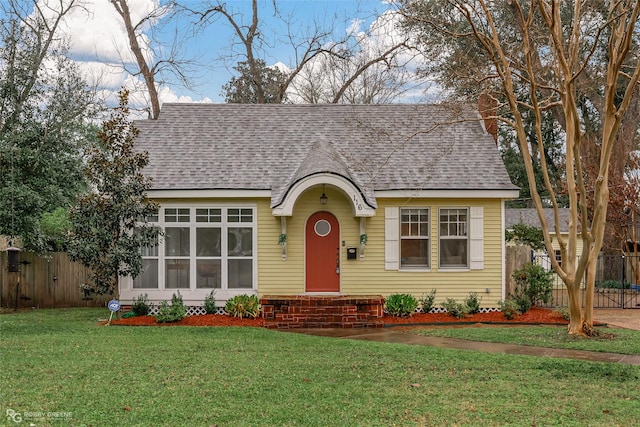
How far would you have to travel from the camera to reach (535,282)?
15.5m

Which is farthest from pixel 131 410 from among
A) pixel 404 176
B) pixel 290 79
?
pixel 290 79

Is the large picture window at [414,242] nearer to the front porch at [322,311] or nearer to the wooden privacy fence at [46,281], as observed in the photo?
the front porch at [322,311]

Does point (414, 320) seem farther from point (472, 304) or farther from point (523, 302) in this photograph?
point (523, 302)

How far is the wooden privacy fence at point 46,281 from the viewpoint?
17.7 meters

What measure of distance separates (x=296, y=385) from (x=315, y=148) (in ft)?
31.1

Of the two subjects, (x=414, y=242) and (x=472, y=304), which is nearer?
(x=472, y=304)

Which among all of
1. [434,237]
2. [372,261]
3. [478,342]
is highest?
[434,237]

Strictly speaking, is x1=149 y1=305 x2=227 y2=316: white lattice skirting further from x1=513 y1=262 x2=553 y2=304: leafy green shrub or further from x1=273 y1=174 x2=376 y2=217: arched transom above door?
→ x1=513 y1=262 x2=553 y2=304: leafy green shrub

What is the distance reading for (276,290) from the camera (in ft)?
49.8

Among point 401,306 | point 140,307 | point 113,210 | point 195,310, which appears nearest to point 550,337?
point 401,306

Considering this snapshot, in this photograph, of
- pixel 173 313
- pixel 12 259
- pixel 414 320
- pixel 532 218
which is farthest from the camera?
pixel 532 218

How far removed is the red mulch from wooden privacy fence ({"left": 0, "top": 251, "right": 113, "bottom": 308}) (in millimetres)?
4654

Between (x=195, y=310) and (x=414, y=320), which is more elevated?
(x=195, y=310)

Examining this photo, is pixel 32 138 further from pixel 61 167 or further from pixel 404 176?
pixel 404 176
